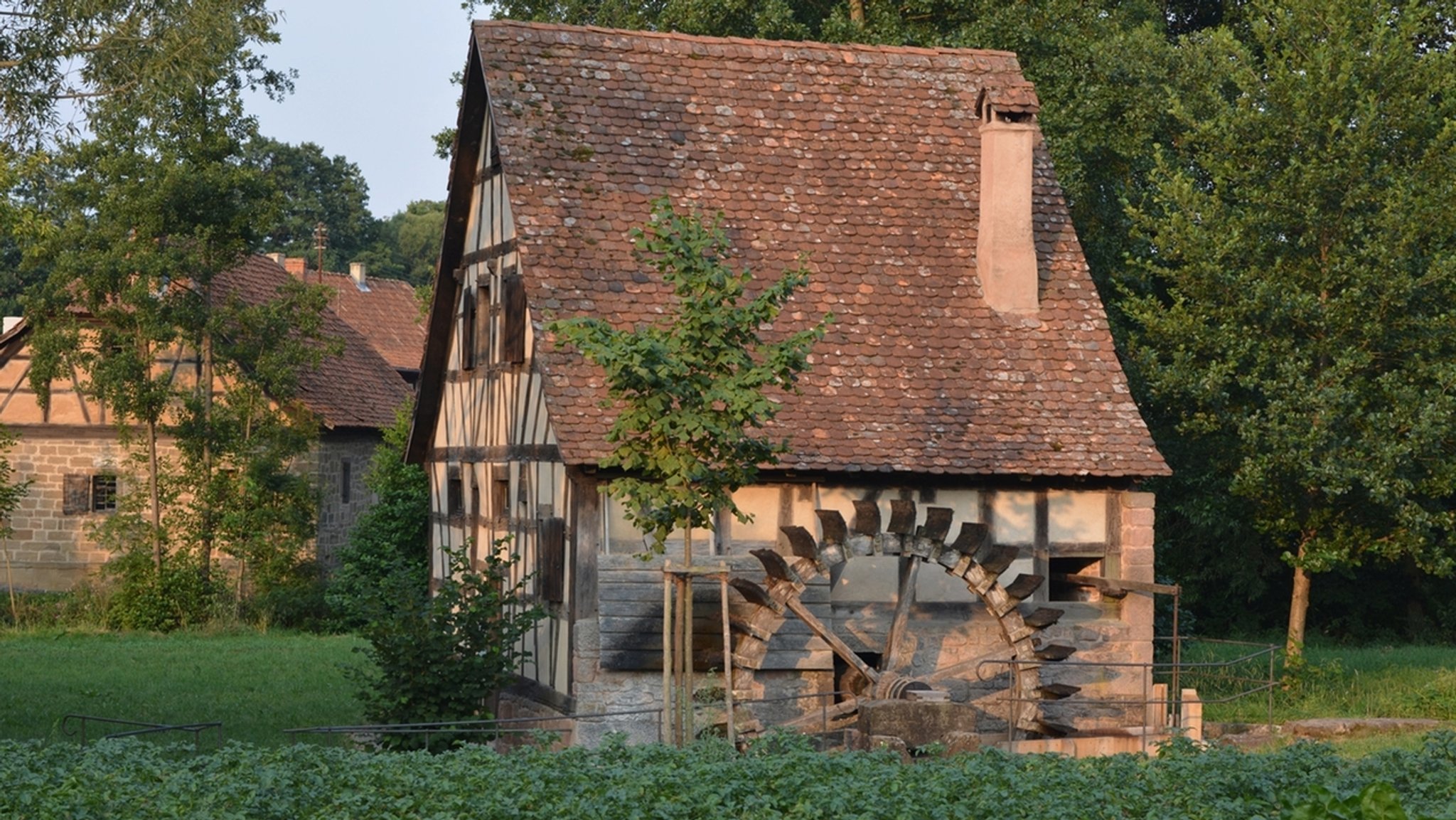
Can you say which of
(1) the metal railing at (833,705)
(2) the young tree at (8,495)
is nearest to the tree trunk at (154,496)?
(2) the young tree at (8,495)

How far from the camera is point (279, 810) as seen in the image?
944 cm

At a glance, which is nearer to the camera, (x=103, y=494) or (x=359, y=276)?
(x=103, y=494)

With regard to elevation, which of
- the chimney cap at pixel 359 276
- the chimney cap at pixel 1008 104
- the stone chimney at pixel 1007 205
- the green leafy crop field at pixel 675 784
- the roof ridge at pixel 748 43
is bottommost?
the green leafy crop field at pixel 675 784

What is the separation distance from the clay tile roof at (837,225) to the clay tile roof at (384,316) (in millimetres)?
29397

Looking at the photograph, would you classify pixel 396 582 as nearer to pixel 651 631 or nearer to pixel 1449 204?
pixel 651 631

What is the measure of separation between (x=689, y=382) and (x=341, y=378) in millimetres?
23122

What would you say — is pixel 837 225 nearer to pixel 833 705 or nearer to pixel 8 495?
pixel 833 705

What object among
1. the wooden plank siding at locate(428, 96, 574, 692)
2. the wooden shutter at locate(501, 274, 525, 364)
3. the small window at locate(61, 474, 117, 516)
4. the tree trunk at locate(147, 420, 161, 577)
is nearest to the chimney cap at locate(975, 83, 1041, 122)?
the wooden plank siding at locate(428, 96, 574, 692)

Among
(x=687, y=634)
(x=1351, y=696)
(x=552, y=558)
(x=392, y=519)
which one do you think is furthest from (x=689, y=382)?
(x=392, y=519)

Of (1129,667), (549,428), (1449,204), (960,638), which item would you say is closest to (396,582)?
(549,428)

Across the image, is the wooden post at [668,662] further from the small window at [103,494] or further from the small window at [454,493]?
the small window at [103,494]

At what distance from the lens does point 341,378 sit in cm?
3569

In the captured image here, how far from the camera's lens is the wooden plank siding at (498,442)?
17.5 metres

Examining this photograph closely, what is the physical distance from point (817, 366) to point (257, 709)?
22.8 feet
